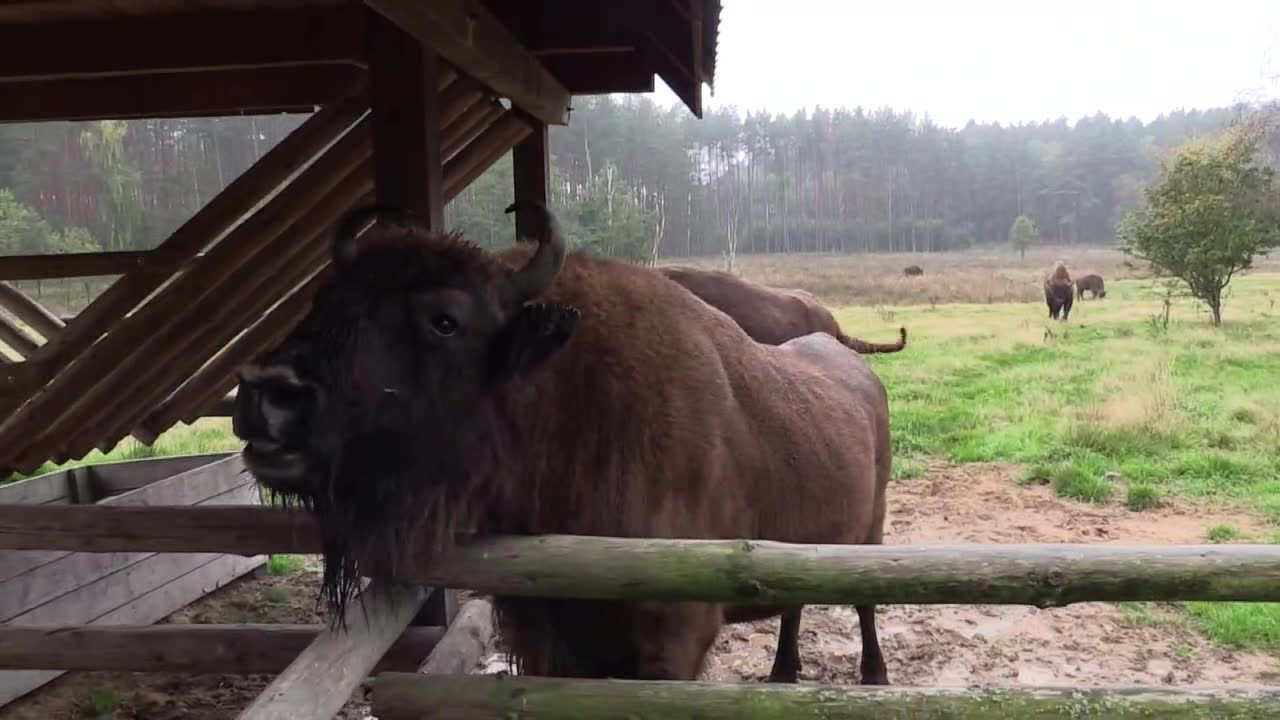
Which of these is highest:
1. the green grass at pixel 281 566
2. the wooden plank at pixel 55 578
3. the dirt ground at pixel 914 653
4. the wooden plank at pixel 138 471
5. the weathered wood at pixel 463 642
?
the wooden plank at pixel 138 471

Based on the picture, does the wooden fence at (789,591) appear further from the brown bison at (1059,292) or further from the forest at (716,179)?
the brown bison at (1059,292)

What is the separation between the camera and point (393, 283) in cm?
265

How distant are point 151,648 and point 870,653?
4.01 m

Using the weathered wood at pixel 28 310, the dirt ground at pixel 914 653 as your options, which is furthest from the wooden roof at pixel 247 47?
the dirt ground at pixel 914 653

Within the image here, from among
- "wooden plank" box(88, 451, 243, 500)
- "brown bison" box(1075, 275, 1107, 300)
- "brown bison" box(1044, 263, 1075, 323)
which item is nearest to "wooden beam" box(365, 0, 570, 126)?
"wooden plank" box(88, 451, 243, 500)

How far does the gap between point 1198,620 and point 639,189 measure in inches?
1137

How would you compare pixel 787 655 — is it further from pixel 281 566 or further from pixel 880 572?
pixel 281 566

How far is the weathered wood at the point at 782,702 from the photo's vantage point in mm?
2311

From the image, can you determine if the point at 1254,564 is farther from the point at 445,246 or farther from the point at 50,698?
the point at 50,698

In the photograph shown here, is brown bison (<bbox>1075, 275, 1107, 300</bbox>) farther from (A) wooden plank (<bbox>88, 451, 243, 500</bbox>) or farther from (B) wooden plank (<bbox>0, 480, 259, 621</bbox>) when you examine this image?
(B) wooden plank (<bbox>0, 480, 259, 621</bbox>)

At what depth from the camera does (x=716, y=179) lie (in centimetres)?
5088

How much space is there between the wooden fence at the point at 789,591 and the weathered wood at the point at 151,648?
142 centimetres

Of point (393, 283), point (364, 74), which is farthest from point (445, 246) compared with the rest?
point (364, 74)

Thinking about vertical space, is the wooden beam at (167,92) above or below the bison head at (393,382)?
above
